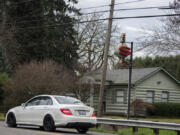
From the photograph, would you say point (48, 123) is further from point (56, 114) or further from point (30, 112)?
point (30, 112)

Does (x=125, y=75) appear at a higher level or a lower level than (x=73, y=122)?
higher

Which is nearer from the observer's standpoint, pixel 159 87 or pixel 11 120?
pixel 11 120

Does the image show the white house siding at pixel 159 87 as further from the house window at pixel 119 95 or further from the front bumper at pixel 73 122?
the front bumper at pixel 73 122

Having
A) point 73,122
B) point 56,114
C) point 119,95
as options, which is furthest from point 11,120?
point 119,95

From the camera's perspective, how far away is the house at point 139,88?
1304 inches

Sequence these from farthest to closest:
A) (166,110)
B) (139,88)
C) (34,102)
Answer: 1. (139,88)
2. (166,110)
3. (34,102)

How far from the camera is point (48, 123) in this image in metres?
15.3

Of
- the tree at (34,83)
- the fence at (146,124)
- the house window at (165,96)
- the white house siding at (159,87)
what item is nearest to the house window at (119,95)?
the white house siding at (159,87)

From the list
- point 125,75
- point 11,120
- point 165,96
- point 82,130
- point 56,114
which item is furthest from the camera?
point 165,96

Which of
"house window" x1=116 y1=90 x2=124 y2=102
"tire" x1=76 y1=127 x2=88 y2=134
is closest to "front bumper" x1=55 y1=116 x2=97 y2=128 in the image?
"tire" x1=76 y1=127 x2=88 y2=134

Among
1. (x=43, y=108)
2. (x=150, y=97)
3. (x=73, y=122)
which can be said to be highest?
(x=43, y=108)

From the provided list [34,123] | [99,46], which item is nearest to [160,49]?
[34,123]

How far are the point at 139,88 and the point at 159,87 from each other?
2.42 metres

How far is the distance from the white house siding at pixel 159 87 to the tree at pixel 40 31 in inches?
425
